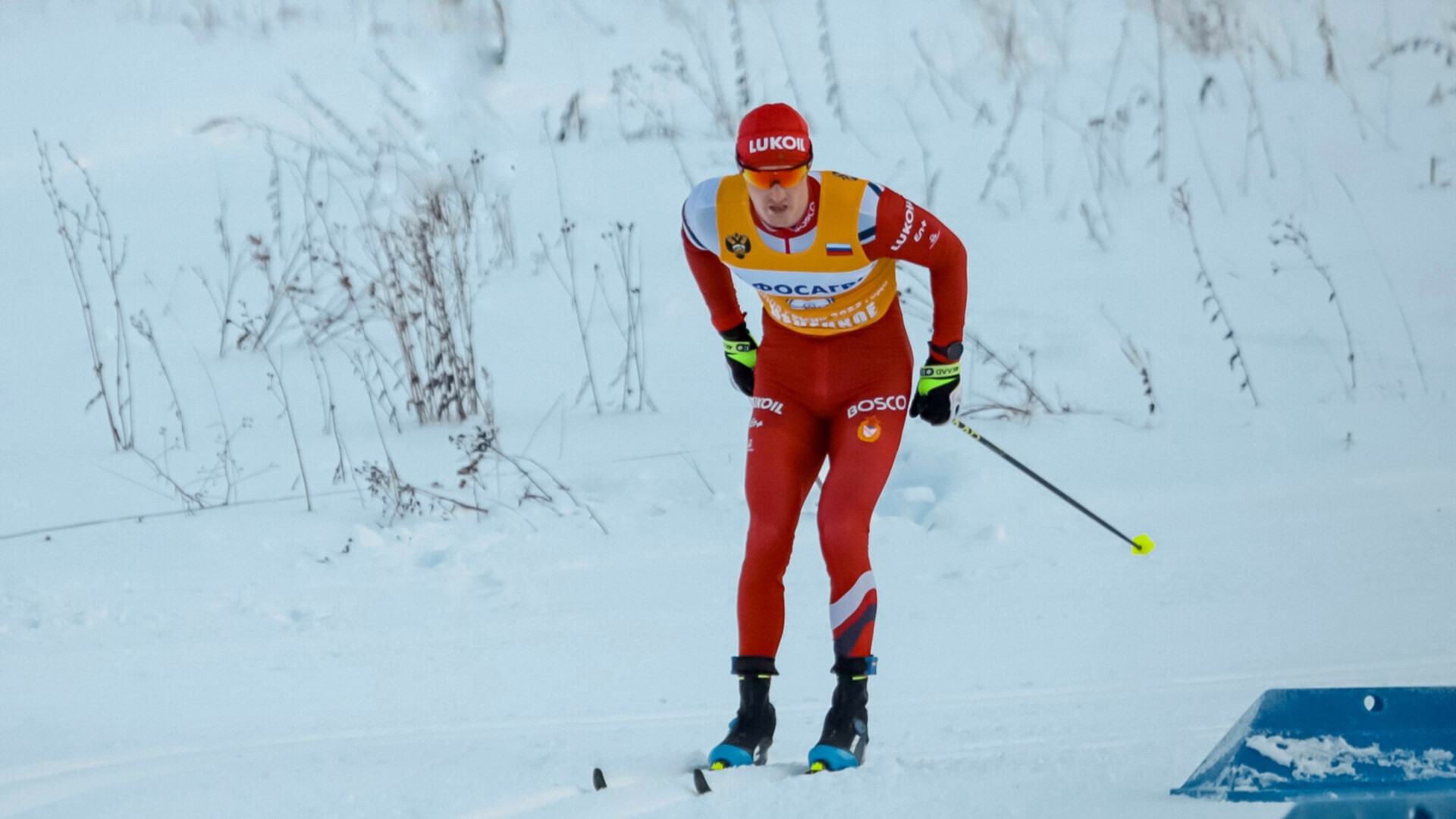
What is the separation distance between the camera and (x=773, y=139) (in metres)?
3.18

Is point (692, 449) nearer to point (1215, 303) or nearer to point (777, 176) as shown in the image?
point (1215, 303)

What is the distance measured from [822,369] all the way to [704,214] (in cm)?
48

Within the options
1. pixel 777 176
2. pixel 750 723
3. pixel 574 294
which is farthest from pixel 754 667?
pixel 574 294

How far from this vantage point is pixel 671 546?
5.47 meters

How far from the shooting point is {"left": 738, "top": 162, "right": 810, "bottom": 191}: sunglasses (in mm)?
3221

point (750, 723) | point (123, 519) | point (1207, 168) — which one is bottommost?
point (123, 519)

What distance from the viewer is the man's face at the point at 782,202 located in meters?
3.26

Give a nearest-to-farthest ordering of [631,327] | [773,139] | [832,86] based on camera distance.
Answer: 1. [773,139]
2. [631,327]
3. [832,86]

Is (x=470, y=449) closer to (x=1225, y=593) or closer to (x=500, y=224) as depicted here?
(x=500, y=224)

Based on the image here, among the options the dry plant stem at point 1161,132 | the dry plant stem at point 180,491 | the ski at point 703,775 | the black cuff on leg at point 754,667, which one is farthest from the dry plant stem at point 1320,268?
the dry plant stem at point 180,491

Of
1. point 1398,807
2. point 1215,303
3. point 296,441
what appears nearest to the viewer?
point 1398,807

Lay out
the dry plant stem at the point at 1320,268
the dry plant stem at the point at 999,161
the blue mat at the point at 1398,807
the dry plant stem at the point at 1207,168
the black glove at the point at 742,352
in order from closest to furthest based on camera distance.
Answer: the blue mat at the point at 1398,807
the black glove at the point at 742,352
the dry plant stem at the point at 1320,268
the dry plant stem at the point at 1207,168
the dry plant stem at the point at 999,161

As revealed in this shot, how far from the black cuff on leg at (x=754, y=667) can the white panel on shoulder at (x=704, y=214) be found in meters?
1.01

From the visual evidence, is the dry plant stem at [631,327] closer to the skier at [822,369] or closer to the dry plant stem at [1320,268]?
the skier at [822,369]
